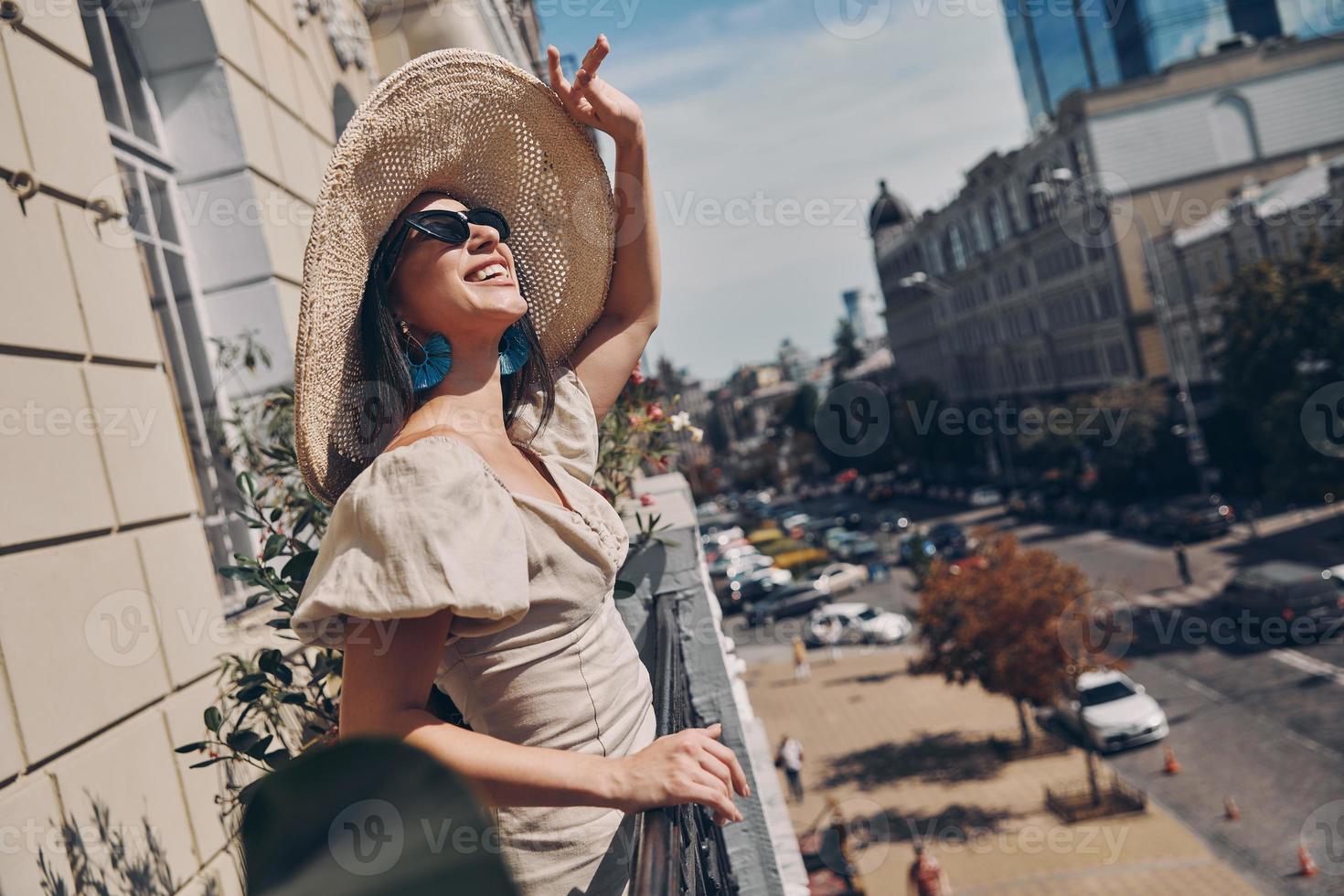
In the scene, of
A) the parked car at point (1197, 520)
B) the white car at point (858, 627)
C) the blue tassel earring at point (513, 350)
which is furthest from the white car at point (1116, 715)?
the blue tassel earring at point (513, 350)

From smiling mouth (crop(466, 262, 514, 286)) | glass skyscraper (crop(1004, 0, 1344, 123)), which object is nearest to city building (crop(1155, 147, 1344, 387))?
smiling mouth (crop(466, 262, 514, 286))

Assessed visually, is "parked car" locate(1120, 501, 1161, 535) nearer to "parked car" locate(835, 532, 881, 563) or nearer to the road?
the road

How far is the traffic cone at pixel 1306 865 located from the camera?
12.9m

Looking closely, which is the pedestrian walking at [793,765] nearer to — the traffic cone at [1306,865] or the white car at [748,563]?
the traffic cone at [1306,865]

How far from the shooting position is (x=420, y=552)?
1.59 metres

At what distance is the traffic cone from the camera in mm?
12898

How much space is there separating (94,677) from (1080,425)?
1605 inches

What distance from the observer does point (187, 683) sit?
3.68 meters

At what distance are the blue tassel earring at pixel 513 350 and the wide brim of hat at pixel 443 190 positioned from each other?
0.61 ft

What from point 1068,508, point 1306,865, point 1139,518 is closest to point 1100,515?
point 1068,508

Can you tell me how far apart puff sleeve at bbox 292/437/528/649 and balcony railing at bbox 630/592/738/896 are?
16.3 inches

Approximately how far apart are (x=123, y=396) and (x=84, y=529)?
0.59 metres

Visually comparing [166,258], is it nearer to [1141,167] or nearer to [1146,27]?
[1141,167]

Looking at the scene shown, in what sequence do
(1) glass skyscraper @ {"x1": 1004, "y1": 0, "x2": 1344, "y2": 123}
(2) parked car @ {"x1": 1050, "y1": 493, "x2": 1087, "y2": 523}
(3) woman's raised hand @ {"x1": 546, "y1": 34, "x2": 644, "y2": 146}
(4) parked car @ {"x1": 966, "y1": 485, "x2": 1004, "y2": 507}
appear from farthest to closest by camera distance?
(1) glass skyscraper @ {"x1": 1004, "y1": 0, "x2": 1344, "y2": 123} < (4) parked car @ {"x1": 966, "y1": 485, "x2": 1004, "y2": 507} < (2) parked car @ {"x1": 1050, "y1": 493, "x2": 1087, "y2": 523} < (3) woman's raised hand @ {"x1": 546, "y1": 34, "x2": 644, "y2": 146}
